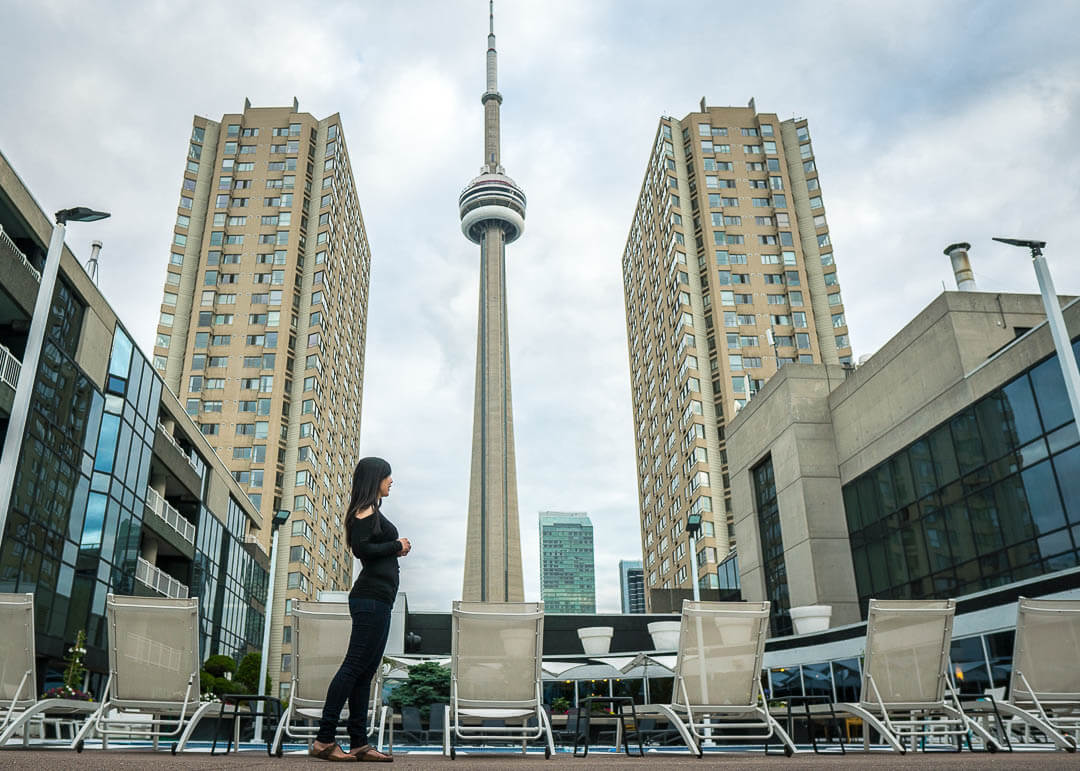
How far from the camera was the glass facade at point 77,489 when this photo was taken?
20.3m

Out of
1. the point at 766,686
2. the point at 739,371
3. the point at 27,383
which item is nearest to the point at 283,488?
the point at 739,371

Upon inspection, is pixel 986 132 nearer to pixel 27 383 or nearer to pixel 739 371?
pixel 27 383

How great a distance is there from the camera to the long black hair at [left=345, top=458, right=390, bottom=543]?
4945 millimetres

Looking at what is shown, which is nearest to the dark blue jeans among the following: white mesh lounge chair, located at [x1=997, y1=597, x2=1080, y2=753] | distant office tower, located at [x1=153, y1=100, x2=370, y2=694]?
white mesh lounge chair, located at [x1=997, y1=597, x2=1080, y2=753]

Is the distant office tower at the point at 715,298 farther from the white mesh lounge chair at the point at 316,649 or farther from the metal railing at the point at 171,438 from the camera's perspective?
the white mesh lounge chair at the point at 316,649

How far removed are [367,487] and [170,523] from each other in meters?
29.9

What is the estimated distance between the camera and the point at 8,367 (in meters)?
19.8

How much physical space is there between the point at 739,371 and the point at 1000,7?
4446 cm

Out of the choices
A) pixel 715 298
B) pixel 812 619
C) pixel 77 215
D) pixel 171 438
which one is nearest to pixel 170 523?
pixel 171 438

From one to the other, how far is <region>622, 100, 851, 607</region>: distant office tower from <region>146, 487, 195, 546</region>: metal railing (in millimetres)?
33940

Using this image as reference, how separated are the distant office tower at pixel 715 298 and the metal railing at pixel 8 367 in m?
44.1

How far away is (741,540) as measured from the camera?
33.6 meters

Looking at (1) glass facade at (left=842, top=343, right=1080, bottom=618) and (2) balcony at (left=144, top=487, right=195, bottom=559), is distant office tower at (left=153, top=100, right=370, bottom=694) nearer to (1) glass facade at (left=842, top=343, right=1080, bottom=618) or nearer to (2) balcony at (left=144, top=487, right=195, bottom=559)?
(2) balcony at (left=144, top=487, right=195, bottom=559)

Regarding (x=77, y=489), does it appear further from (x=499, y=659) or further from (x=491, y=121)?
(x=491, y=121)
